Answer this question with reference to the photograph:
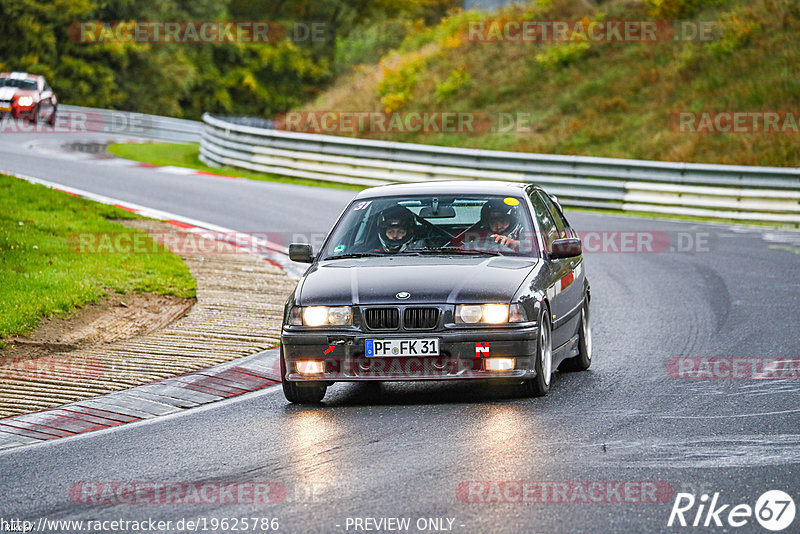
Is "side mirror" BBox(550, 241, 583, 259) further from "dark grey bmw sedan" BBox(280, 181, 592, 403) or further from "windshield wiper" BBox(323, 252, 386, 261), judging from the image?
"windshield wiper" BBox(323, 252, 386, 261)

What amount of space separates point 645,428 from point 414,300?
1747 millimetres

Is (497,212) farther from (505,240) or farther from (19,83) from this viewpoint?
(19,83)

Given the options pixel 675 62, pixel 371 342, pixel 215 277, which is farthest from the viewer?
pixel 675 62

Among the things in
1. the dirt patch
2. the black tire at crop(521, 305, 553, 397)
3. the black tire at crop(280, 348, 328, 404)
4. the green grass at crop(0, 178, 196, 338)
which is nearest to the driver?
the black tire at crop(521, 305, 553, 397)

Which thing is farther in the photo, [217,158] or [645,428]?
[217,158]

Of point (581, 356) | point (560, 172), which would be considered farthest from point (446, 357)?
point (560, 172)

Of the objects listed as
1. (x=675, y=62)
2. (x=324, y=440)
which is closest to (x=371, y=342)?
(x=324, y=440)

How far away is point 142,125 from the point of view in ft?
138

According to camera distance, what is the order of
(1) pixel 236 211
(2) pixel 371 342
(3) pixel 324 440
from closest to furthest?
(3) pixel 324 440 → (2) pixel 371 342 → (1) pixel 236 211

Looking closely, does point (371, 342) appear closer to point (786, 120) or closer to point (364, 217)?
point (364, 217)

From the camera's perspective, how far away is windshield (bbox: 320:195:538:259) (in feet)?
31.3

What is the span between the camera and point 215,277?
1468 centimetres

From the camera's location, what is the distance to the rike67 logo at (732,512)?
225 inches

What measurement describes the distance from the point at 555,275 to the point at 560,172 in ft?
51.8
